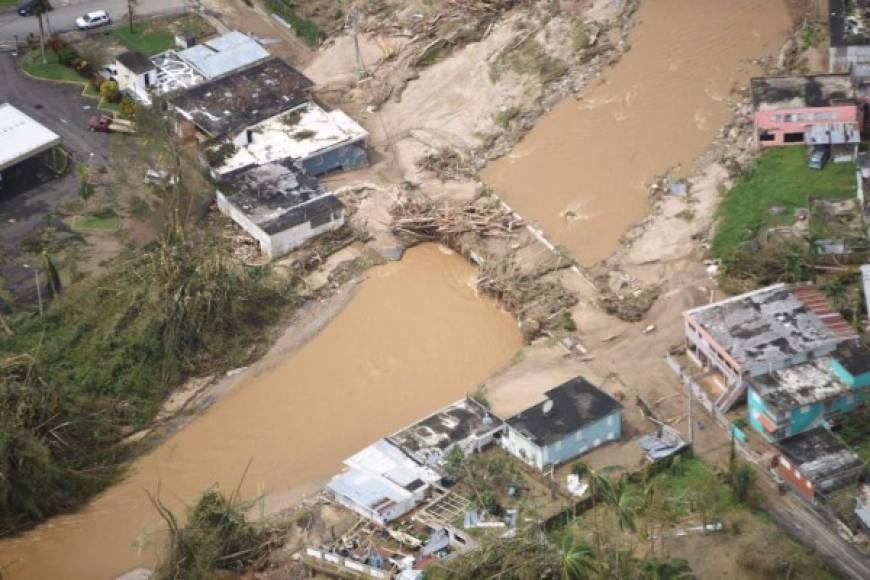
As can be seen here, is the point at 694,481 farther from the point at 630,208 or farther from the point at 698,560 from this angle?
the point at 630,208

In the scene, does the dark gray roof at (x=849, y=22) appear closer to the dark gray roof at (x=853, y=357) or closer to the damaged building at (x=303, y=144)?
the dark gray roof at (x=853, y=357)

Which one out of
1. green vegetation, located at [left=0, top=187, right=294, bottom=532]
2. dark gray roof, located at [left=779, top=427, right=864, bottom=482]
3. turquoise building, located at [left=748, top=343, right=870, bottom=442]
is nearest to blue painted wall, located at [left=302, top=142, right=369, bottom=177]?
green vegetation, located at [left=0, top=187, right=294, bottom=532]

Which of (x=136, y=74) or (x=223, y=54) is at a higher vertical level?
(x=136, y=74)

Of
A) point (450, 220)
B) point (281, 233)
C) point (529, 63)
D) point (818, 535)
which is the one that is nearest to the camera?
point (818, 535)

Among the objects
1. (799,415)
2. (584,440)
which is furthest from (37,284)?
(799,415)

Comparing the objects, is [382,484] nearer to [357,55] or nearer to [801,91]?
[801,91]

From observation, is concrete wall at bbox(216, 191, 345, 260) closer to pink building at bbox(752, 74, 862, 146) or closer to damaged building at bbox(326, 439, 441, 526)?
damaged building at bbox(326, 439, 441, 526)
